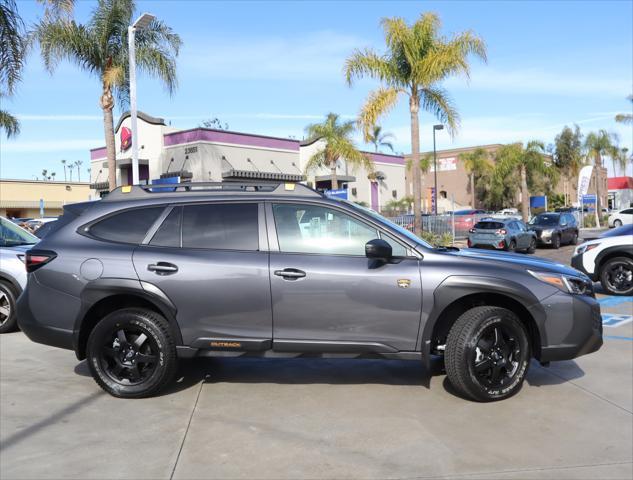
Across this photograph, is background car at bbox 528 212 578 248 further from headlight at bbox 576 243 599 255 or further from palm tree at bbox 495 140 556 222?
palm tree at bbox 495 140 556 222

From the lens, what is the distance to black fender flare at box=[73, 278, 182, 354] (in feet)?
15.9

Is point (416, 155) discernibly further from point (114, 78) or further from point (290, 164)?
point (290, 164)

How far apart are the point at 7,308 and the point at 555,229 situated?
74.0ft

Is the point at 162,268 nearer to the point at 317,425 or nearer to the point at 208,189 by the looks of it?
the point at 208,189

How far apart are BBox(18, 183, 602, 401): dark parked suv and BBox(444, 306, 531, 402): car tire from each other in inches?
0.4

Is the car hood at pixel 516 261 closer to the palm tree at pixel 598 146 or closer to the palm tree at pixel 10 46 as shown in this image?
the palm tree at pixel 10 46

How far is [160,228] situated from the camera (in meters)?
5.08

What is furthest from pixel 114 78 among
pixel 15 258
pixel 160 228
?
pixel 160 228

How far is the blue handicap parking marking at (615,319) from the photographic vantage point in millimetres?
7998

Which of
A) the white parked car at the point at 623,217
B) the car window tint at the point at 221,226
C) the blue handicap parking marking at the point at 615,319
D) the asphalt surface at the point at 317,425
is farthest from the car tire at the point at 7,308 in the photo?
the white parked car at the point at 623,217

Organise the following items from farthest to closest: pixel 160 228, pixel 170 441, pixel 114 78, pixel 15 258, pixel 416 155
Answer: pixel 416 155 → pixel 114 78 → pixel 15 258 → pixel 160 228 → pixel 170 441

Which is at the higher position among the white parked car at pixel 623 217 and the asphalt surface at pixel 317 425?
the white parked car at pixel 623 217

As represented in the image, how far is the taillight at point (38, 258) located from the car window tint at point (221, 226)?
1190mm

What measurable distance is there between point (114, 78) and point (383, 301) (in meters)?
16.8
